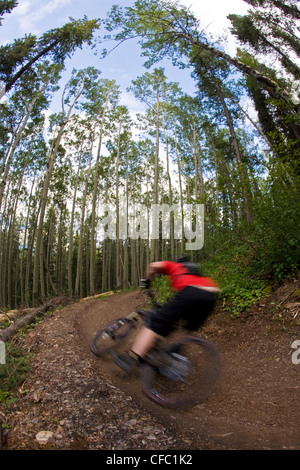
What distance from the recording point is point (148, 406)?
290 cm

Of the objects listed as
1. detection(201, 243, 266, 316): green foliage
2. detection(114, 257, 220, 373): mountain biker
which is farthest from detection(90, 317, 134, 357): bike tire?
detection(201, 243, 266, 316): green foliage

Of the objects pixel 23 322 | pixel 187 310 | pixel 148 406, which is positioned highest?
pixel 187 310

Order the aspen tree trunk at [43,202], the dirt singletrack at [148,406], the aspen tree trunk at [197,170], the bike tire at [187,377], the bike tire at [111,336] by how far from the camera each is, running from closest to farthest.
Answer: the dirt singletrack at [148,406]
the bike tire at [187,377]
the bike tire at [111,336]
the aspen tree trunk at [43,202]
the aspen tree trunk at [197,170]

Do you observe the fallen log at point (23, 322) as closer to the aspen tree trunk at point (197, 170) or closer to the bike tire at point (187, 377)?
the bike tire at point (187, 377)

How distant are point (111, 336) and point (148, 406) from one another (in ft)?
4.32

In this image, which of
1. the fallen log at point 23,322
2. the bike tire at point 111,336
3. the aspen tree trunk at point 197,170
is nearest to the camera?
the bike tire at point 111,336

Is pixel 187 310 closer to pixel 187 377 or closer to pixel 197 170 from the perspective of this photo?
pixel 187 377

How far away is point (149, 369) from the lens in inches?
114

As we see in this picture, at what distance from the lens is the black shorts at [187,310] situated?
2764 millimetres

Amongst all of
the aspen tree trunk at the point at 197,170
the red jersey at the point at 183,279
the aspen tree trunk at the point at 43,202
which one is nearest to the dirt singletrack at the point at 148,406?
the red jersey at the point at 183,279

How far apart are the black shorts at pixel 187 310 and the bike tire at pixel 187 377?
8.8 inches

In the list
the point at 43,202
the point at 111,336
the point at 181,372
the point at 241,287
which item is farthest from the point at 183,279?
the point at 43,202
